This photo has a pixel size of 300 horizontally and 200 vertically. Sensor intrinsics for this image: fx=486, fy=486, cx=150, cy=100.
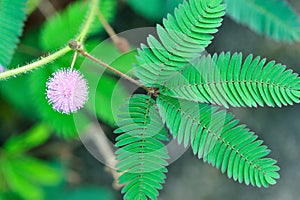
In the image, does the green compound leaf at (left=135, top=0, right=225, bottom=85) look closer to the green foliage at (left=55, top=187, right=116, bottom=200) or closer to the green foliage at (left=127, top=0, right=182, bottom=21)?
the green foliage at (left=127, top=0, right=182, bottom=21)

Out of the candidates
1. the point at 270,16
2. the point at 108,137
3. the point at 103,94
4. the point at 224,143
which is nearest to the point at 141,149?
the point at 224,143

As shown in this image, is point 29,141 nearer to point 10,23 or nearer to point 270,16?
point 10,23

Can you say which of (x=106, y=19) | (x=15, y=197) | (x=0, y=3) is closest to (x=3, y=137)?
(x=15, y=197)

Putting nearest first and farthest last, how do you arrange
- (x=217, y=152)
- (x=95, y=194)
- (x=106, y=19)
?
(x=217, y=152) → (x=106, y=19) → (x=95, y=194)

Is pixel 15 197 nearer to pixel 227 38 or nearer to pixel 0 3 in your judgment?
pixel 0 3

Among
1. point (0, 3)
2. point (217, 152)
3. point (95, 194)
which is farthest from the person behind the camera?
point (95, 194)

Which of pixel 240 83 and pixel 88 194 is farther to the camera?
pixel 88 194
